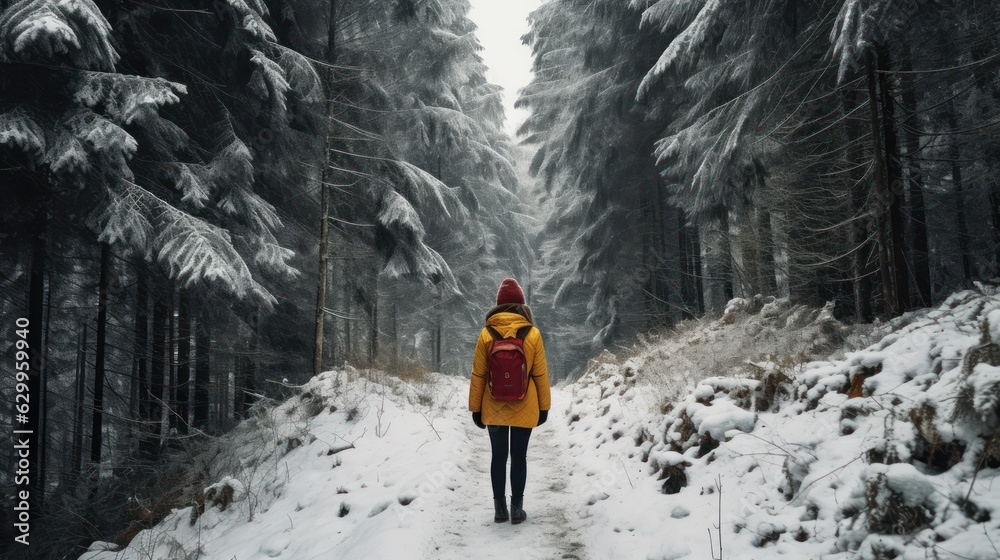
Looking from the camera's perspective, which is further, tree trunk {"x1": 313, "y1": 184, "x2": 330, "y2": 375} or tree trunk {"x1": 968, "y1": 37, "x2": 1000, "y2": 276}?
tree trunk {"x1": 313, "y1": 184, "x2": 330, "y2": 375}

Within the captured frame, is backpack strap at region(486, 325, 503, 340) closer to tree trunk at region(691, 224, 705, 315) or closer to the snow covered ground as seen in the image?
the snow covered ground

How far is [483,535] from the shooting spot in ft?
12.6

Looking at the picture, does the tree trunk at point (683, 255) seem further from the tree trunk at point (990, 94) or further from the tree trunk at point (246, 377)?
the tree trunk at point (246, 377)

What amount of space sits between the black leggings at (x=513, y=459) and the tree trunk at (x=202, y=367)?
7.45m

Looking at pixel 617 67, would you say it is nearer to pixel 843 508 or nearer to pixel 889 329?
pixel 889 329

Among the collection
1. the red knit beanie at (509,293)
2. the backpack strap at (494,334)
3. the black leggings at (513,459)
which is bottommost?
the black leggings at (513,459)

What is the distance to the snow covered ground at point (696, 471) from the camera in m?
2.42

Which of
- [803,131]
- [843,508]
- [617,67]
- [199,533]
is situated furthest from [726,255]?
[199,533]

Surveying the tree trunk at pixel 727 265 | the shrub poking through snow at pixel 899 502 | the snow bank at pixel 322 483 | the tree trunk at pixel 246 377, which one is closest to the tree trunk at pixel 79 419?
the tree trunk at pixel 246 377

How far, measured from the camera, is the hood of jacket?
13.4 ft

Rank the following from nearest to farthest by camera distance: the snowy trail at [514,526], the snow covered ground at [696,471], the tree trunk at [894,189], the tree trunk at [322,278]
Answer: the snow covered ground at [696,471] < the snowy trail at [514,526] < the tree trunk at [894,189] < the tree trunk at [322,278]

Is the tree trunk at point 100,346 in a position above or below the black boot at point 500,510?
above

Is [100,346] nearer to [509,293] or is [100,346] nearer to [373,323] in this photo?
[509,293]

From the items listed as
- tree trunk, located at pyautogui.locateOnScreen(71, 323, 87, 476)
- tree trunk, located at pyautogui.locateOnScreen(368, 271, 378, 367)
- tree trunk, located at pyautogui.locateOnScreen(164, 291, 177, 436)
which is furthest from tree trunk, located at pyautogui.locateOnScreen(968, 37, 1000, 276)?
tree trunk, located at pyautogui.locateOnScreen(71, 323, 87, 476)
